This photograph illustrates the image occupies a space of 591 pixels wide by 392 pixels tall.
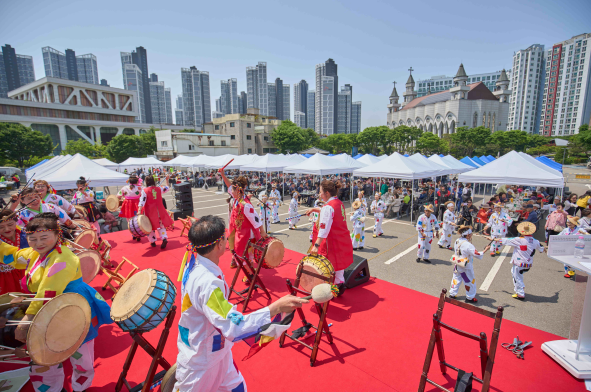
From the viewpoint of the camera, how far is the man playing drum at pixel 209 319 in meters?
1.77

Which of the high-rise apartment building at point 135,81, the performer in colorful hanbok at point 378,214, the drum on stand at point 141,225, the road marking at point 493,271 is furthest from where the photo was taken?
the high-rise apartment building at point 135,81

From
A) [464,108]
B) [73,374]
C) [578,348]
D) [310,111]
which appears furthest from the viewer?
[310,111]

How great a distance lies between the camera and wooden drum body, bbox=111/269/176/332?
2.42 meters

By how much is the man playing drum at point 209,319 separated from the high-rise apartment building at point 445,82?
17844 cm

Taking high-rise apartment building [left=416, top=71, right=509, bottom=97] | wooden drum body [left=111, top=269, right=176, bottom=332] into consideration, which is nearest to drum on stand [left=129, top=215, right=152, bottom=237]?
wooden drum body [left=111, top=269, right=176, bottom=332]

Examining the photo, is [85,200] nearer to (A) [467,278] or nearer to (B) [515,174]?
(A) [467,278]

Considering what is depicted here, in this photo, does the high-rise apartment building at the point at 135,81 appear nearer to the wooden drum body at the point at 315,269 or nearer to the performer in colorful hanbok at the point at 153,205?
the performer in colorful hanbok at the point at 153,205

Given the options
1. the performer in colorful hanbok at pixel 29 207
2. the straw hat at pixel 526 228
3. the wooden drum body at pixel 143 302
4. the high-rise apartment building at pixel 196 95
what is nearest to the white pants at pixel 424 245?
the straw hat at pixel 526 228

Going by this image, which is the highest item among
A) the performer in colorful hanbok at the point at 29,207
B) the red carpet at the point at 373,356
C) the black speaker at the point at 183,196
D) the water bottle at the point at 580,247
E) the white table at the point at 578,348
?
the performer in colorful hanbok at the point at 29,207

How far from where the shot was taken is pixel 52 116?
178 feet

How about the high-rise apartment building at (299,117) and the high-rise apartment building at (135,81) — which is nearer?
the high-rise apartment building at (135,81)

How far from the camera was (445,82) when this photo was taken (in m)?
160

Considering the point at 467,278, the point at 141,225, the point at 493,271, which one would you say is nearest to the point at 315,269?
the point at 467,278

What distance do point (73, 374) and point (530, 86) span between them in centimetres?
14988
